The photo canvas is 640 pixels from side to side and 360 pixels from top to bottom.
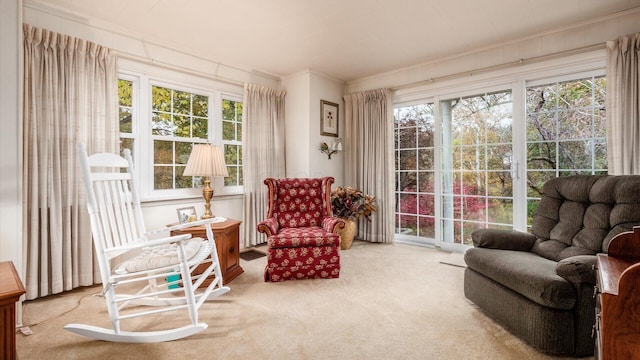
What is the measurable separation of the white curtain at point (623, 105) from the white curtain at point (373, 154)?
227 cm

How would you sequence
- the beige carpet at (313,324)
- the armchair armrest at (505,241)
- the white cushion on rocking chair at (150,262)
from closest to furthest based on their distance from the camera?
1. the beige carpet at (313,324)
2. the white cushion on rocking chair at (150,262)
3. the armchair armrest at (505,241)

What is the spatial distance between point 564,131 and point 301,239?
115 inches

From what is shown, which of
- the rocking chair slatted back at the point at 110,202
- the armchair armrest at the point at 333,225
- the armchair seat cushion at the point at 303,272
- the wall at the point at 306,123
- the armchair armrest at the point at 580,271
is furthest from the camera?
the wall at the point at 306,123

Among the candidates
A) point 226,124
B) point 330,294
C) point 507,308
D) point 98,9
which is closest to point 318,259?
point 330,294

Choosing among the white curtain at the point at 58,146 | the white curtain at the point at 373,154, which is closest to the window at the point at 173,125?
the white curtain at the point at 58,146

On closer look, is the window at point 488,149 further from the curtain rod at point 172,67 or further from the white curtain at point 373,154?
the curtain rod at point 172,67

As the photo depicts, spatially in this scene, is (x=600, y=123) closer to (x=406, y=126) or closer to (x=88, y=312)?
(x=406, y=126)

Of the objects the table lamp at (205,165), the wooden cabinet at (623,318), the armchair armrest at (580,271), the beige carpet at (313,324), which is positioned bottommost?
the beige carpet at (313,324)

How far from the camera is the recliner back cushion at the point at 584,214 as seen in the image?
1.92 m

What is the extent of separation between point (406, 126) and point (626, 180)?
267cm

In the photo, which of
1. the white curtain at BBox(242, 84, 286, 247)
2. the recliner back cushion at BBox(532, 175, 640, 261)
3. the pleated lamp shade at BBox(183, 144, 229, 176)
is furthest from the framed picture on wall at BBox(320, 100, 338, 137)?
the recliner back cushion at BBox(532, 175, 640, 261)

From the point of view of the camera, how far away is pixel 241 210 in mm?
4129

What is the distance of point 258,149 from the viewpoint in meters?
4.20

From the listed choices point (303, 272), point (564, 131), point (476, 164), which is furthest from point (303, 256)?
point (564, 131)
